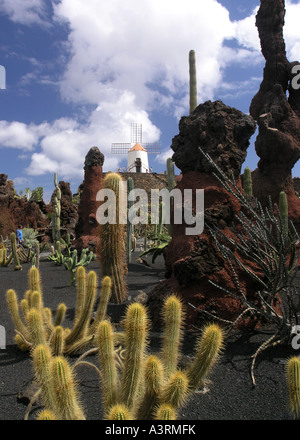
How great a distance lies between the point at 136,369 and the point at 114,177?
3343mm

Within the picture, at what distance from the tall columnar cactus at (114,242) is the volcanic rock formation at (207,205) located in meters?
0.76

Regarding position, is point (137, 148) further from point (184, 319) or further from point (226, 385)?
point (226, 385)

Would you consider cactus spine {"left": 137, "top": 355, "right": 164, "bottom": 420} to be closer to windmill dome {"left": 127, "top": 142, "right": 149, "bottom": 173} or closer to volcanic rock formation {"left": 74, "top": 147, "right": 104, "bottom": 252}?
volcanic rock formation {"left": 74, "top": 147, "right": 104, "bottom": 252}

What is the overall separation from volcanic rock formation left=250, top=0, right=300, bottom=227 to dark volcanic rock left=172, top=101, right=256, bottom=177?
169 inches

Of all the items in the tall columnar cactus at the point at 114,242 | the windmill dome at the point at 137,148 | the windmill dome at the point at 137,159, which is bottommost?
the tall columnar cactus at the point at 114,242

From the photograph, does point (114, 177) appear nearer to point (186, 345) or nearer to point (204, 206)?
point (204, 206)

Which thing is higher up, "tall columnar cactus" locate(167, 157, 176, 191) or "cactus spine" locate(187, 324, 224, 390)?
"tall columnar cactus" locate(167, 157, 176, 191)

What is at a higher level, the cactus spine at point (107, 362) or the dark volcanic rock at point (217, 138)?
the dark volcanic rock at point (217, 138)

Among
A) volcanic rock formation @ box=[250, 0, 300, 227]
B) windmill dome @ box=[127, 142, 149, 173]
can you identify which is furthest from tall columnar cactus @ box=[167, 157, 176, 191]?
windmill dome @ box=[127, 142, 149, 173]

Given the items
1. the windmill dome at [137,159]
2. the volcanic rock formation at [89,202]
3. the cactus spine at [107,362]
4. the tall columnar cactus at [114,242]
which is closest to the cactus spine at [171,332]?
the cactus spine at [107,362]

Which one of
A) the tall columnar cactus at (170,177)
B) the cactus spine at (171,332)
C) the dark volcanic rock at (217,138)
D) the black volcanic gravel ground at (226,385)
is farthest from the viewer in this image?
the tall columnar cactus at (170,177)

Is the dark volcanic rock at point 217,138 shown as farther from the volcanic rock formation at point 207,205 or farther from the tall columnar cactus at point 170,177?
the tall columnar cactus at point 170,177

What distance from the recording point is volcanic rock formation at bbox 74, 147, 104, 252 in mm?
10541

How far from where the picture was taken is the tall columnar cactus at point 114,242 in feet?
15.3
